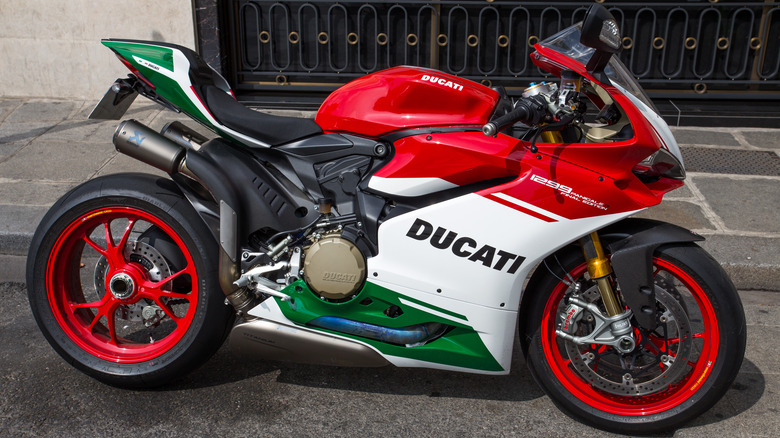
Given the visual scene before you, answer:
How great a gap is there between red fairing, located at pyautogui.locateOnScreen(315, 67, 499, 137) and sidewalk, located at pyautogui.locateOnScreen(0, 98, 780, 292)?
88.9 inches

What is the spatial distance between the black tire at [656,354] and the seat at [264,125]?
104 centimetres

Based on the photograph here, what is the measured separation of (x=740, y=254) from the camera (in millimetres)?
4461

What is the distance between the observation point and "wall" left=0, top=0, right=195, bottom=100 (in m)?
6.60

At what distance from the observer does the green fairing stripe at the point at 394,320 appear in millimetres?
3014

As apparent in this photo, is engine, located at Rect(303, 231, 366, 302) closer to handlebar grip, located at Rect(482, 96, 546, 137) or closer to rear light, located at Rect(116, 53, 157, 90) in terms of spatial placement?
handlebar grip, located at Rect(482, 96, 546, 137)

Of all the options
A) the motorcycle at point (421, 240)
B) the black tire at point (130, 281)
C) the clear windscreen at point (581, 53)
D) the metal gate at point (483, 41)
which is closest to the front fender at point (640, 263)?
the motorcycle at point (421, 240)

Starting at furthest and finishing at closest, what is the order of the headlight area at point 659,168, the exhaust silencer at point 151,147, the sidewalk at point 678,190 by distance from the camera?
the sidewalk at point 678,190 < the exhaust silencer at point 151,147 < the headlight area at point 659,168

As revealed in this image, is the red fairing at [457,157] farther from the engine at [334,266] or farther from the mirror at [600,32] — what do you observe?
the mirror at [600,32]

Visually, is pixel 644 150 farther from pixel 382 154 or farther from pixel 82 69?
pixel 82 69

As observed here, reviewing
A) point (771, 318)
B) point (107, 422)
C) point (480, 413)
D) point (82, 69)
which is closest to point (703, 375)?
point (480, 413)

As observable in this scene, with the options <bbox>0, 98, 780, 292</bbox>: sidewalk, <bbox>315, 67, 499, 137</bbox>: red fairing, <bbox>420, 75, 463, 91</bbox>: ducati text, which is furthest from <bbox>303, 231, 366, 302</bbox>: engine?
<bbox>0, 98, 780, 292</bbox>: sidewalk

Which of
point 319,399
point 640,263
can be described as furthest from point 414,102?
point 319,399

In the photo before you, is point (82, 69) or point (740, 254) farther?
point (82, 69)

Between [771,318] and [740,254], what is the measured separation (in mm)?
522
